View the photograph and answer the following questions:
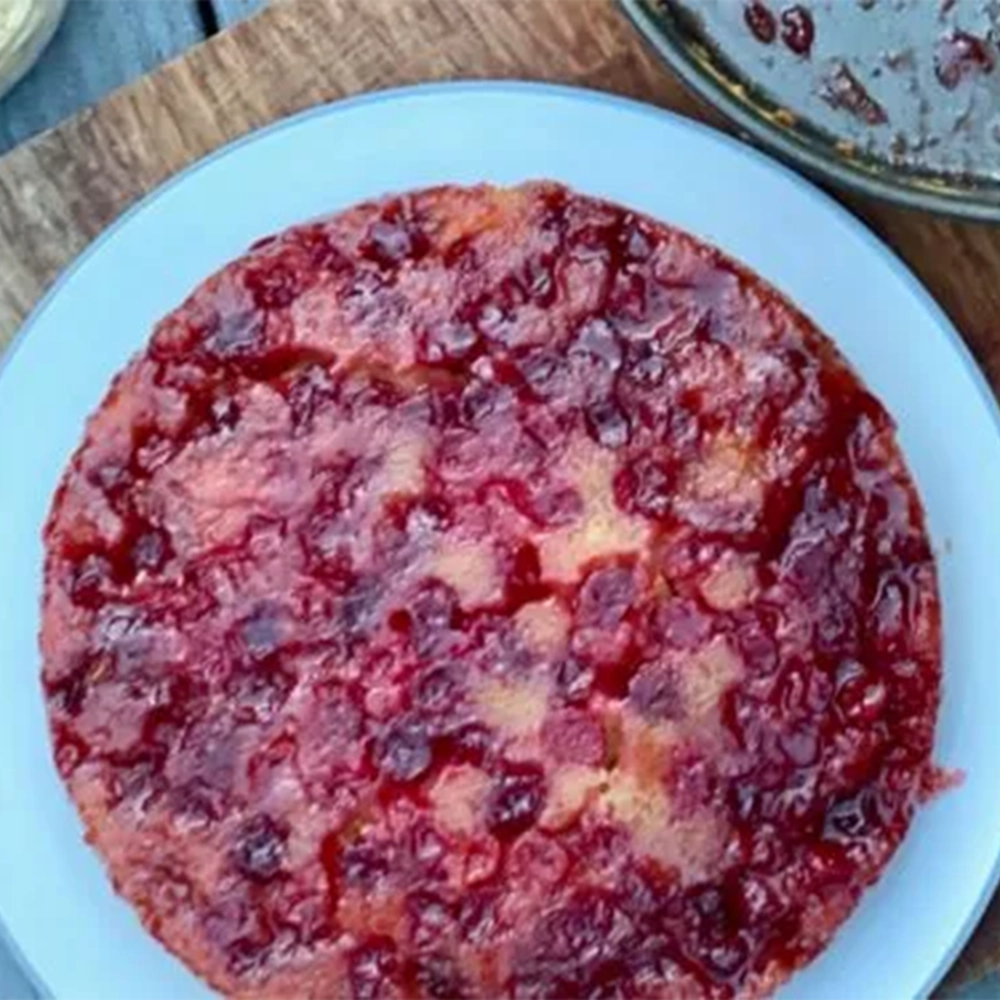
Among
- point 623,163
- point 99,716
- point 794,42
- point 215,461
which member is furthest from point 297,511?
point 794,42

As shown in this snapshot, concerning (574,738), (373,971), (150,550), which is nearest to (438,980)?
(373,971)

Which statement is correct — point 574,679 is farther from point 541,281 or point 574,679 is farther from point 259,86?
point 259,86

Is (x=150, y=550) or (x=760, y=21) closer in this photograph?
(x=760, y=21)

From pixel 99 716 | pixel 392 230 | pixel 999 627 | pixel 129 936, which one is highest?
pixel 392 230

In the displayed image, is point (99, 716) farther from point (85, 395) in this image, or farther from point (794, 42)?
point (794, 42)

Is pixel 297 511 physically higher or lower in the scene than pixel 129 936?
higher

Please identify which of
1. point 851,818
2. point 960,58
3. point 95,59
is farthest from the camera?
point 95,59
